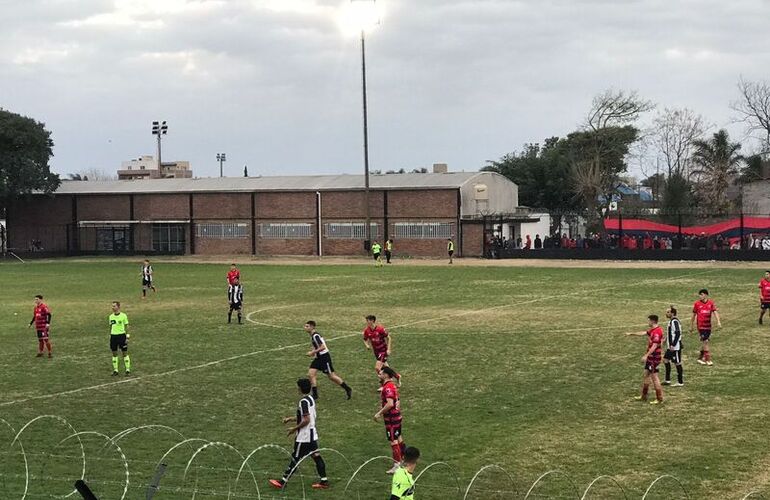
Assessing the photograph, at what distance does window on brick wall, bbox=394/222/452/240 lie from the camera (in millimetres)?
80250

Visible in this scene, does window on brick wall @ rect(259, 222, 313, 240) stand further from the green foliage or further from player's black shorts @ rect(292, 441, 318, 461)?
player's black shorts @ rect(292, 441, 318, 461)

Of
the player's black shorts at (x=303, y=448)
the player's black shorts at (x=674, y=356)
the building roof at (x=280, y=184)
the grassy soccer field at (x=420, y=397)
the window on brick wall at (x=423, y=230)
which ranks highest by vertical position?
the building roof at (x=280, y=184)

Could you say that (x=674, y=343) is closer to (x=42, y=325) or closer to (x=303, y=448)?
(x=303, y=448)

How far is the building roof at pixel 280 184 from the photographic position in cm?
8333

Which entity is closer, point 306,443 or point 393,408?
point 306,443

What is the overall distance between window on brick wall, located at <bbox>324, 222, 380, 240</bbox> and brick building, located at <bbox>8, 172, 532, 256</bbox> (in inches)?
3.4

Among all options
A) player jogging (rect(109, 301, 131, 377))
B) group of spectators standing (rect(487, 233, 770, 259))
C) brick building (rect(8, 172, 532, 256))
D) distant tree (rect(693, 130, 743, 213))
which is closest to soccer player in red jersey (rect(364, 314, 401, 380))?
player jogging (rect(109, 301, 131, 377))

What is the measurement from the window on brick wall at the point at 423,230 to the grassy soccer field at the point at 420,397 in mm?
35508

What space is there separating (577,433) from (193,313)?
24.6 meters

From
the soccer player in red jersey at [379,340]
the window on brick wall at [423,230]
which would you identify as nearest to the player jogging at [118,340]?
the soccer player in red jersey at [379,340]

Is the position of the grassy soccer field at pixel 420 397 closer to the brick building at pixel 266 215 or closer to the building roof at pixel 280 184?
the brick building at pixel 266 215

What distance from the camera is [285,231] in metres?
85.8

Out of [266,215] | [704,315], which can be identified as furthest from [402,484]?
[266,215]

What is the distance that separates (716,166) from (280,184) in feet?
135
